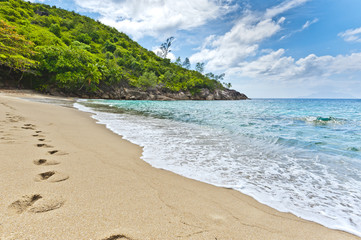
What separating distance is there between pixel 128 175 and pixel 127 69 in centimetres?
7430

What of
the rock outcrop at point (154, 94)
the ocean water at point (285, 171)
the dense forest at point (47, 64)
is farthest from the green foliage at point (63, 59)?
the ocean water at point (285, 171)

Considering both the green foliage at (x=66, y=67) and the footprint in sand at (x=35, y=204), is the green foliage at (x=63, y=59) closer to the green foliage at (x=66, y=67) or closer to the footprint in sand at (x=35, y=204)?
the green foliage at (x=66, y=67)

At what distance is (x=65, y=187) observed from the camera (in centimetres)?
210

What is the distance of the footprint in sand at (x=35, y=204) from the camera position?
5.14ft

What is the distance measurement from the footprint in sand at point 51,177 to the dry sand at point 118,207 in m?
0.01

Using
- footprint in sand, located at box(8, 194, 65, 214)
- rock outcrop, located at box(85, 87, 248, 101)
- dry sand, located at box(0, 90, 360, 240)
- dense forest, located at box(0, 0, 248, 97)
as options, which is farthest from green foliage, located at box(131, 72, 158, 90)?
footprint in sand, located at box(8, 194, 65, 214)

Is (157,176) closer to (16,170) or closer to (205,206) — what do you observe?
(205,206)

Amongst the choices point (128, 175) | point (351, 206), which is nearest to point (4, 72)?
point (128, 175)

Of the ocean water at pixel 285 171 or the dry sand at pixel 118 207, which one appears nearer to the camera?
the dry sand at pixel 118 207

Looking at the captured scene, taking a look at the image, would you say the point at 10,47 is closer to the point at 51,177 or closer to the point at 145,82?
the point at 51,177

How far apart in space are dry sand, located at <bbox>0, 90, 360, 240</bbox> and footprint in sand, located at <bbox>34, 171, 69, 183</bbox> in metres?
0.01

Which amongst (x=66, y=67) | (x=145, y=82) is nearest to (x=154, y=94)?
(x=145, y=82)

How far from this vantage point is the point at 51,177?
2.36 meters

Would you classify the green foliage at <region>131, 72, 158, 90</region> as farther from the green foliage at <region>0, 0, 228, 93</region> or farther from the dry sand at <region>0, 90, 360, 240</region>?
the dry sand at <region>0, 90, 360, 240</region>
